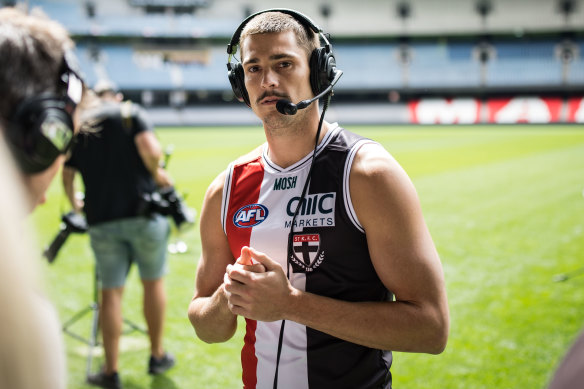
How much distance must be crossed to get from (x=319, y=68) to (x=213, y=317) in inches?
38.8

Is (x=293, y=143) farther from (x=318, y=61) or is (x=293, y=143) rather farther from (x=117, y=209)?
(x=117, y=209)

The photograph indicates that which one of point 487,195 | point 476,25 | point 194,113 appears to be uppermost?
point 476,25

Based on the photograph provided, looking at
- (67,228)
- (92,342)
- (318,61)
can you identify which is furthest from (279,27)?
(92,342)

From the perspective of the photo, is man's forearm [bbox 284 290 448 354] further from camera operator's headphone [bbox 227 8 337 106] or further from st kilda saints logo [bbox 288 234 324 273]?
camera operator's headphone [bbox 227 8 337 106]

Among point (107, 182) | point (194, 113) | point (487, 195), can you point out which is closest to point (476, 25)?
point (194, 113)

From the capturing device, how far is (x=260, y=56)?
167 centimetres

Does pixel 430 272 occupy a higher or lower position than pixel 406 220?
lower

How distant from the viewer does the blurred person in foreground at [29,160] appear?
0.65 meters

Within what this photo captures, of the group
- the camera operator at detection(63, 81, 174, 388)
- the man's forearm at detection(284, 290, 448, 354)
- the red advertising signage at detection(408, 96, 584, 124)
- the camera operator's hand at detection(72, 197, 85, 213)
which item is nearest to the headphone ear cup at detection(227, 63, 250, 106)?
the man's forearm at detection(284, 290, 448, 354)

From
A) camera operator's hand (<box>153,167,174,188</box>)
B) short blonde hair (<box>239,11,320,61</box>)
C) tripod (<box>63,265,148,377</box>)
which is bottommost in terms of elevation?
tripod (<box>63,265,148,377</box>)

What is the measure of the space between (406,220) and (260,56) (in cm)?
76

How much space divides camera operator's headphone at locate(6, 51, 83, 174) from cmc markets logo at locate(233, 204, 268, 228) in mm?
714

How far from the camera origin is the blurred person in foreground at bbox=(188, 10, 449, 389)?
1.46m

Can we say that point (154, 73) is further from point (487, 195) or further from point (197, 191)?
point (487, 195)
